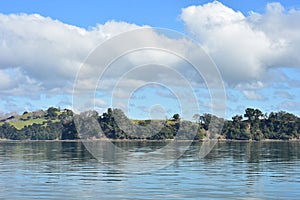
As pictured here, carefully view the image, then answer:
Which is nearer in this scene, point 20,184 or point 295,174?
point 20,184

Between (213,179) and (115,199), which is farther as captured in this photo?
(213,179)

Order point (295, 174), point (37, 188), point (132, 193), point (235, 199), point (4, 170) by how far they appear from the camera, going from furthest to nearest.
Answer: point (4, 170)
point (295, 174)
point (37, 188)
point (132, 193)
point (235, 199)

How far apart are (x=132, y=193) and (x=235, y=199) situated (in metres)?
10.9

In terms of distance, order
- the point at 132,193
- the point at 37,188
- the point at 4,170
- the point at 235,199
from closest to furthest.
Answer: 1. the point at 235,199
2. the point at 132,193
3. the point at 37,188
4. the point at 4,170

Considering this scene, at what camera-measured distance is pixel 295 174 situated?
74.2m

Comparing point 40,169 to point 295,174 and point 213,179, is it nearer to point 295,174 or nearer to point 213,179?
point 213,179

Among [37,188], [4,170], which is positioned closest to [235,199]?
[37,188]

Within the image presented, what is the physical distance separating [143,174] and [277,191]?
22.8 meters

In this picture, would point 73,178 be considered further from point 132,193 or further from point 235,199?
point 235,199

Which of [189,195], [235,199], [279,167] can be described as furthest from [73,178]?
[279,167]

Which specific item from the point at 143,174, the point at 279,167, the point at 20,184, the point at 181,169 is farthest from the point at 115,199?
the point at 279,167

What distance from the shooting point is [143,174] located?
7500cm

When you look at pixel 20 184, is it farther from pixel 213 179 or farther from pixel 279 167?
pixel 279 167

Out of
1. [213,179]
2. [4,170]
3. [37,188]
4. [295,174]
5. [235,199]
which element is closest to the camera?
[235,199]
